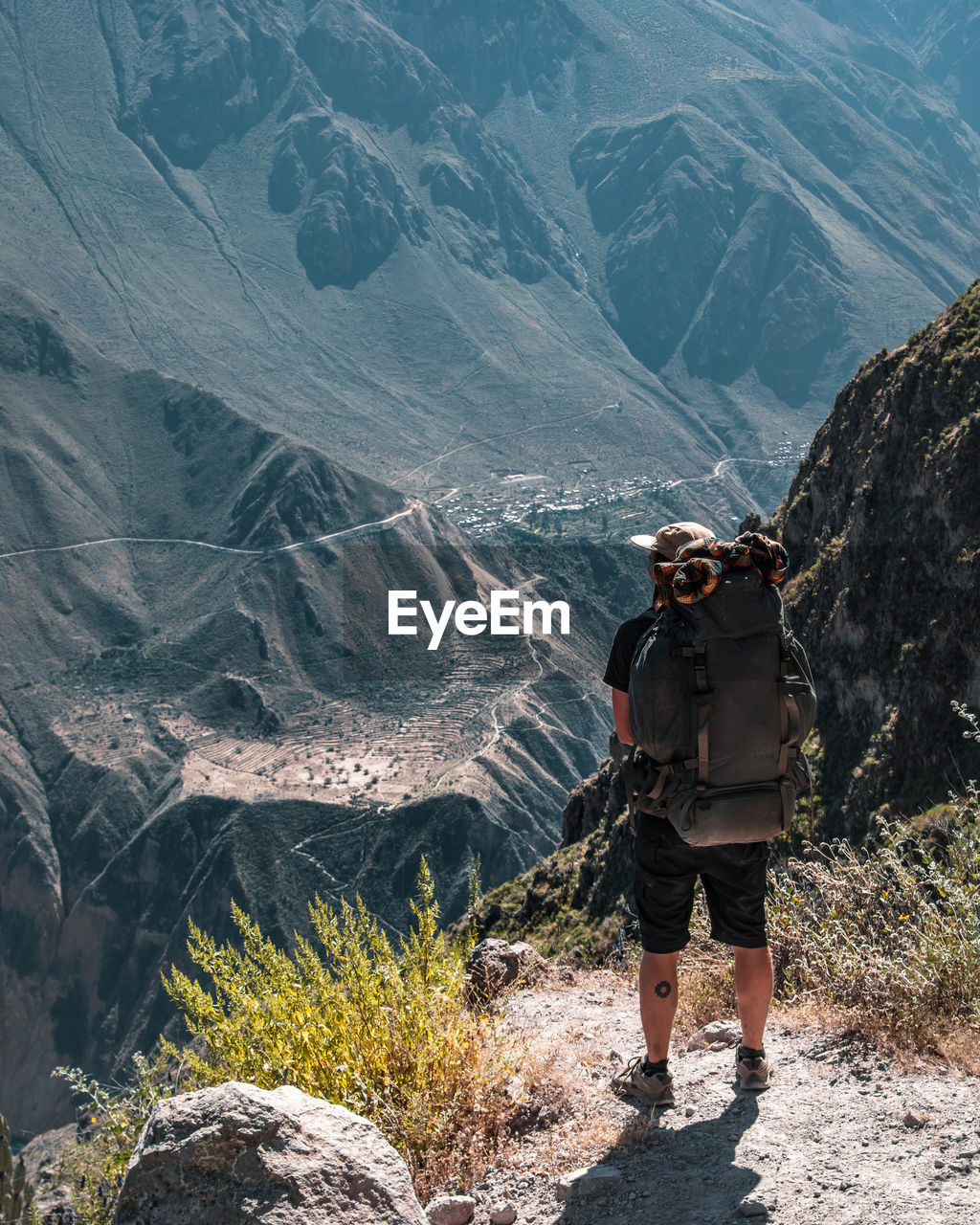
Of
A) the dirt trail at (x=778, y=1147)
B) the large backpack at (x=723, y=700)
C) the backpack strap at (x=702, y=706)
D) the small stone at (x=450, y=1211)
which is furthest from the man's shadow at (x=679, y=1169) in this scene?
the backpack strap at (x=702, y=706)

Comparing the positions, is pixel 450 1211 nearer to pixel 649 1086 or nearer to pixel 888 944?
pixel 649 1086

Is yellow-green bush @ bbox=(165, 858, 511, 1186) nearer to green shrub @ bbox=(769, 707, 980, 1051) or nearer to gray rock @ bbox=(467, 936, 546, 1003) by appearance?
green shrub @ bbox=(769, 707, 980, 1051)

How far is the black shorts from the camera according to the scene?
538 centimetres

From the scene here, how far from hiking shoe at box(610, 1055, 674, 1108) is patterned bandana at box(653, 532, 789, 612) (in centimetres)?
212

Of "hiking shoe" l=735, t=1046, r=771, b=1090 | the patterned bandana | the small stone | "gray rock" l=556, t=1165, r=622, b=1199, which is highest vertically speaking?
the patterned bandana

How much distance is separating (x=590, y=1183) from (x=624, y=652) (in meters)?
2.18

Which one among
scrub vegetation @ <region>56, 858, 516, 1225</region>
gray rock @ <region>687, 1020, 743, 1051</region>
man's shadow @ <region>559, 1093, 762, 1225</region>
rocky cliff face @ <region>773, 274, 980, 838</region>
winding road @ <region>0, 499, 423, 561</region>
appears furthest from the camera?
winding road @ <region>0, 499, 423, 561</region>

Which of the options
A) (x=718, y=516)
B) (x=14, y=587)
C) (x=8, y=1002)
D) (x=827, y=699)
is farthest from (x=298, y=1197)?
(x=718, y=516)

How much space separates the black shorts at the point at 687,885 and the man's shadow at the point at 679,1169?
73cm

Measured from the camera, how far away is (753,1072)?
217 inches

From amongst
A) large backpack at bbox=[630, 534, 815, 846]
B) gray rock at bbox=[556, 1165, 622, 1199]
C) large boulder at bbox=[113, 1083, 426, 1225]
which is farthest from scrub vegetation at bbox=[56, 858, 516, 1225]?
large backpack at bbox=[630, 534, 815, 846]

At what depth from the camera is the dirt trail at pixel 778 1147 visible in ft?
14.8

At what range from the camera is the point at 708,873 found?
548 centimetres

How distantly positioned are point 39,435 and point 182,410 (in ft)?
41.7
